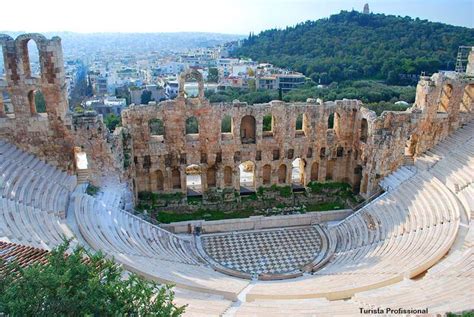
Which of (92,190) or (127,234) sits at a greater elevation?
(92,190)

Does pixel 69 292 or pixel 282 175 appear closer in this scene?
pixel 69 292

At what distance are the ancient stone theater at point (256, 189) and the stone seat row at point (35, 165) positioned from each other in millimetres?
116

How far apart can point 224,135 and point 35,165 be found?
11.7 metres

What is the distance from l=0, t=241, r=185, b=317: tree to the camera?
9.19 metres

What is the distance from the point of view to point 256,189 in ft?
94.6

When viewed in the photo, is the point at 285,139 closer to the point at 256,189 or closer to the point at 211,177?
the point at 256,189

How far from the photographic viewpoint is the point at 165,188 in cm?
2803

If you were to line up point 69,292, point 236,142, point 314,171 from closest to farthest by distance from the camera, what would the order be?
point 69,292
point 236,142
point 314,171

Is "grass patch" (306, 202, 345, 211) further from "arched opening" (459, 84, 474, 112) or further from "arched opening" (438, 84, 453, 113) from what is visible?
"arched opening" (459, 84, 474, 112)

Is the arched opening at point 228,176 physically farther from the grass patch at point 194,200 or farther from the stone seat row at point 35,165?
the stone seat row at point 35,165

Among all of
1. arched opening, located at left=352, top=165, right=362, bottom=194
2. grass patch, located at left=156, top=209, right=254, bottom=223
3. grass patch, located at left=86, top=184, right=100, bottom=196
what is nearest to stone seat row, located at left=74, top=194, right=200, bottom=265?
grass patch, located at left=86, top=184, right=100, bottom=196

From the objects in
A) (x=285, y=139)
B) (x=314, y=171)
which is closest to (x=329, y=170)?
(x=314, y=171)

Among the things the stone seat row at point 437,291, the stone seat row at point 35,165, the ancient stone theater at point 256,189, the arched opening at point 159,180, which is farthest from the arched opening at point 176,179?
the stone seat row at point 437,291

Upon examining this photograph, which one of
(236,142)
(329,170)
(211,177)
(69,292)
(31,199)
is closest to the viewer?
(69,292)
